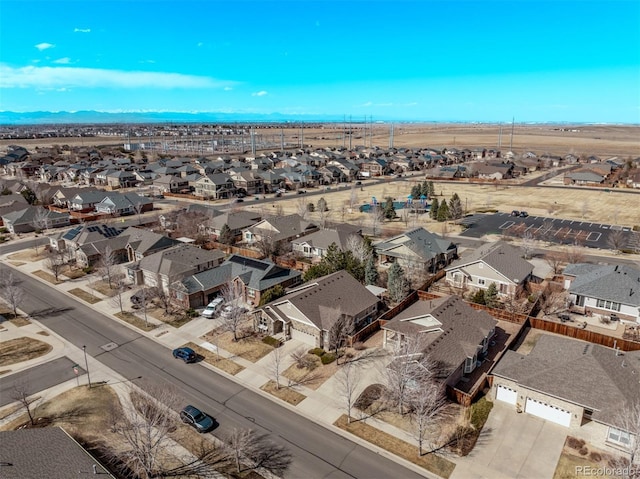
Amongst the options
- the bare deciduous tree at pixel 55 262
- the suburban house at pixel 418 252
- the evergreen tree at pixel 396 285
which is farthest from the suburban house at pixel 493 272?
the bare deciduous tree at pixel 55 262

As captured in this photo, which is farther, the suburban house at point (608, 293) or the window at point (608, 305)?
the window at point (608, 305)

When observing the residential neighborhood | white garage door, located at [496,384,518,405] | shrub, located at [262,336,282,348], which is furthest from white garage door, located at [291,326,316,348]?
white garage door, located at [496,384,518,405]

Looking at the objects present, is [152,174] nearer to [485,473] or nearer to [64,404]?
[64,404]

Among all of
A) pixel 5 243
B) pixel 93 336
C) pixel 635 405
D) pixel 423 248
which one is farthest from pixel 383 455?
pixel 5 243

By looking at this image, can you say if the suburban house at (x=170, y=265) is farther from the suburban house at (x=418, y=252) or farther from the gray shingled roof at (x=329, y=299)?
the suburban house at (x=418, y=252)

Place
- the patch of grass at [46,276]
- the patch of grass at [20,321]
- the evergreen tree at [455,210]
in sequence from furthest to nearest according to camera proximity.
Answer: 1. the evergreen tree at [455,210]
2. the patch of grass at [46,276]
3. the patch of grass at [20,321]

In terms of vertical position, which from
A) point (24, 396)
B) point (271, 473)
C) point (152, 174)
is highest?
point (152, 174)

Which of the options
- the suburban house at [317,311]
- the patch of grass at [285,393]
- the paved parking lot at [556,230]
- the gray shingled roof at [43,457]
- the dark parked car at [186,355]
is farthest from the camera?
the paved parking lot at [556,230]

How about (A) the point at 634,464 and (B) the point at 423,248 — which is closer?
(A) the point at 634,464
